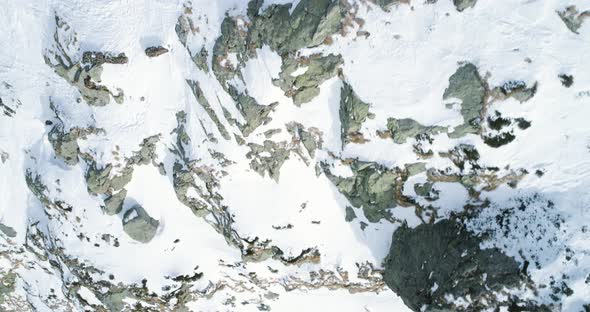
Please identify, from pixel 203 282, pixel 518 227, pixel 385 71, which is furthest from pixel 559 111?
pixel 203 282

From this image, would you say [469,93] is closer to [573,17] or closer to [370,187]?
[573,17]

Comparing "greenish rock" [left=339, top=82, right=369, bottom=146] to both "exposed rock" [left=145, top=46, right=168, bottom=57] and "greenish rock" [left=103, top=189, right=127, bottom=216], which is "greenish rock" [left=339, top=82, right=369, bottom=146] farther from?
"greenish rock" [left=103, top=189, right=127, bottom=216]

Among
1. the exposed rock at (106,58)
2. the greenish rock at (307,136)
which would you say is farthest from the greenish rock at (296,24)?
the exposed rock at (106,58)

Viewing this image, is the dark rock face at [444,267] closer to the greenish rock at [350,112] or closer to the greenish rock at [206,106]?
the greenish rock at [350,112]

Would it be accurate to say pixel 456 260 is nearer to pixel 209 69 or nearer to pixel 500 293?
pixel 500 293

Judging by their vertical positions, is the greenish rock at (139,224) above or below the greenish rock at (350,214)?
above

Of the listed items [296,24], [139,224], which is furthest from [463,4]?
[139,224]

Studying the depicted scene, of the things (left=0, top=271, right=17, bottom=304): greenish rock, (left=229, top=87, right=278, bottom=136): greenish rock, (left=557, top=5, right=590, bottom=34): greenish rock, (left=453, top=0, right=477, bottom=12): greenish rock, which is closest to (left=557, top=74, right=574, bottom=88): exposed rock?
(left=557, top=5, right=590, bottom=34): greenish rock
